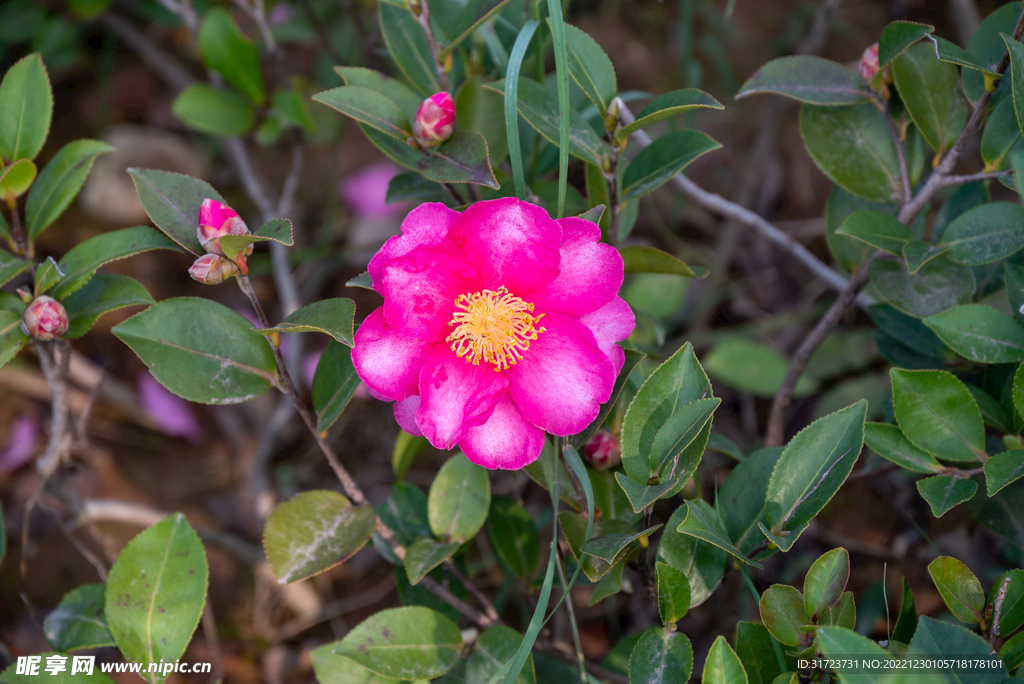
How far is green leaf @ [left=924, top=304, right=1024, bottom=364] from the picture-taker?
0.93 metres

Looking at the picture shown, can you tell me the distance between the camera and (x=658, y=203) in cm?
224

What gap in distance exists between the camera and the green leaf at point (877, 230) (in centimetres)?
101

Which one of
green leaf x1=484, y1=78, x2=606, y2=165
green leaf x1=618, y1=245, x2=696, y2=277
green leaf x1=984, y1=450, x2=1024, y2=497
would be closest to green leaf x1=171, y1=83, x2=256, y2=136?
green leaf x1=484, y1=78, x2=606, y2=165

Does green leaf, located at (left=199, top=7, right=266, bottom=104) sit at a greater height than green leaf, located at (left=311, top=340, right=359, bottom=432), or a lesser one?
greater

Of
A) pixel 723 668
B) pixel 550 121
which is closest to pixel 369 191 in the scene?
pixel 550 121

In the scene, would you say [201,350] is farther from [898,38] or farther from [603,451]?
[898,38]

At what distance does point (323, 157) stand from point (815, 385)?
172 centimetres

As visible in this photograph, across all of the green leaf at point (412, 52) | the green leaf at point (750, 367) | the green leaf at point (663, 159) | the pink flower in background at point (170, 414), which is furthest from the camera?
the pink flower in background at point (170, 414)

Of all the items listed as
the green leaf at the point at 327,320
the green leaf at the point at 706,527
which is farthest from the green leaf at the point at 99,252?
the green leaf at the point at 706,527

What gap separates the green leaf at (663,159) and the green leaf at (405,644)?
0.70 metres

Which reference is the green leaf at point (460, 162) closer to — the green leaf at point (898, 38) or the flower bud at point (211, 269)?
the flower bud at point (211, 269)

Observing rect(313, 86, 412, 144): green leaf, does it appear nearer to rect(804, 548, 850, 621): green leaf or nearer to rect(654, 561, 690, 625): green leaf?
rect(654, 561, 690, 625): green leaf

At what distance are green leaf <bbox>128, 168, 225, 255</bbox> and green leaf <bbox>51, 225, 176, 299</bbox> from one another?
28 millimetres

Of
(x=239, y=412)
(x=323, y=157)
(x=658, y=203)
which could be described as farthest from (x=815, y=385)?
(x=323, y=157)
